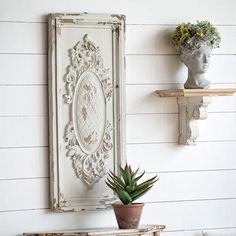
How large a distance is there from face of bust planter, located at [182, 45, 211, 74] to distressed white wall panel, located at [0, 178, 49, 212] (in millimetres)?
712

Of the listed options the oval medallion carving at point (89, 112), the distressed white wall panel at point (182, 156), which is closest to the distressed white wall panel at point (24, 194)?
the oval medallion carving at point (89, 112)

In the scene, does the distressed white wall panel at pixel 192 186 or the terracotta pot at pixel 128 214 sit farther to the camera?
the distressed white wall panel at pixel 192 186

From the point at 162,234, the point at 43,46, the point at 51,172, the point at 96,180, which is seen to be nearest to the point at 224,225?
the point at 162,234

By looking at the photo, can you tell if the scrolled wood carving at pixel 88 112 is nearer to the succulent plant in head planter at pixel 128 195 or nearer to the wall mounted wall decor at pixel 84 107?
the wall mounted wall decor at pixel 84 107

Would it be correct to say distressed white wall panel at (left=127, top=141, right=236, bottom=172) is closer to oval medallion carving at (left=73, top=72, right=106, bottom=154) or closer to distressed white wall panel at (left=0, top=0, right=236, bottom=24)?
oval medallion carving at (left=73, top=72, right=106, bottom=154)

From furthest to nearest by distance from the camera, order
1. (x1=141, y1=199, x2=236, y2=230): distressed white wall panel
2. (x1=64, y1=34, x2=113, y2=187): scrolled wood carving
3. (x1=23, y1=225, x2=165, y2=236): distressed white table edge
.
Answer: (x1=141, y1=199, x2=236, y2=230): distressed white wall panel
(x1=64, y1=34, x2=113, y2=187): scrolled wood carving
(x1=23, y1=225, x2=165, y2=236): distressed white table edge

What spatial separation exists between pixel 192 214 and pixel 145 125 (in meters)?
0.41

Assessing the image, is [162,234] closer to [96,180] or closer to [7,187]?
[96,180]

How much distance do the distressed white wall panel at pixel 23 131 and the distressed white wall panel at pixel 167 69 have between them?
15.4 inches

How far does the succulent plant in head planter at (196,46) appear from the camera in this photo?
8.77 feet

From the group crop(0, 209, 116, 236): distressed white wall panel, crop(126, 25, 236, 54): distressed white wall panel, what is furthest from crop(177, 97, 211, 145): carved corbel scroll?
crop(0, 209, 116, 236): distressed white wall panel

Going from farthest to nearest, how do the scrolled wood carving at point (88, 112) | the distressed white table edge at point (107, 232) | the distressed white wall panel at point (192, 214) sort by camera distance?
the distressed white wall panel at point (192, 214), the scrolled wood carving at point (88, 112), the distressed white table edge at point (107, 232)

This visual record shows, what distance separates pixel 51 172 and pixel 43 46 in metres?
0.48

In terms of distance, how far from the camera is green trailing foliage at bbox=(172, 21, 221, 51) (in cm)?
267
